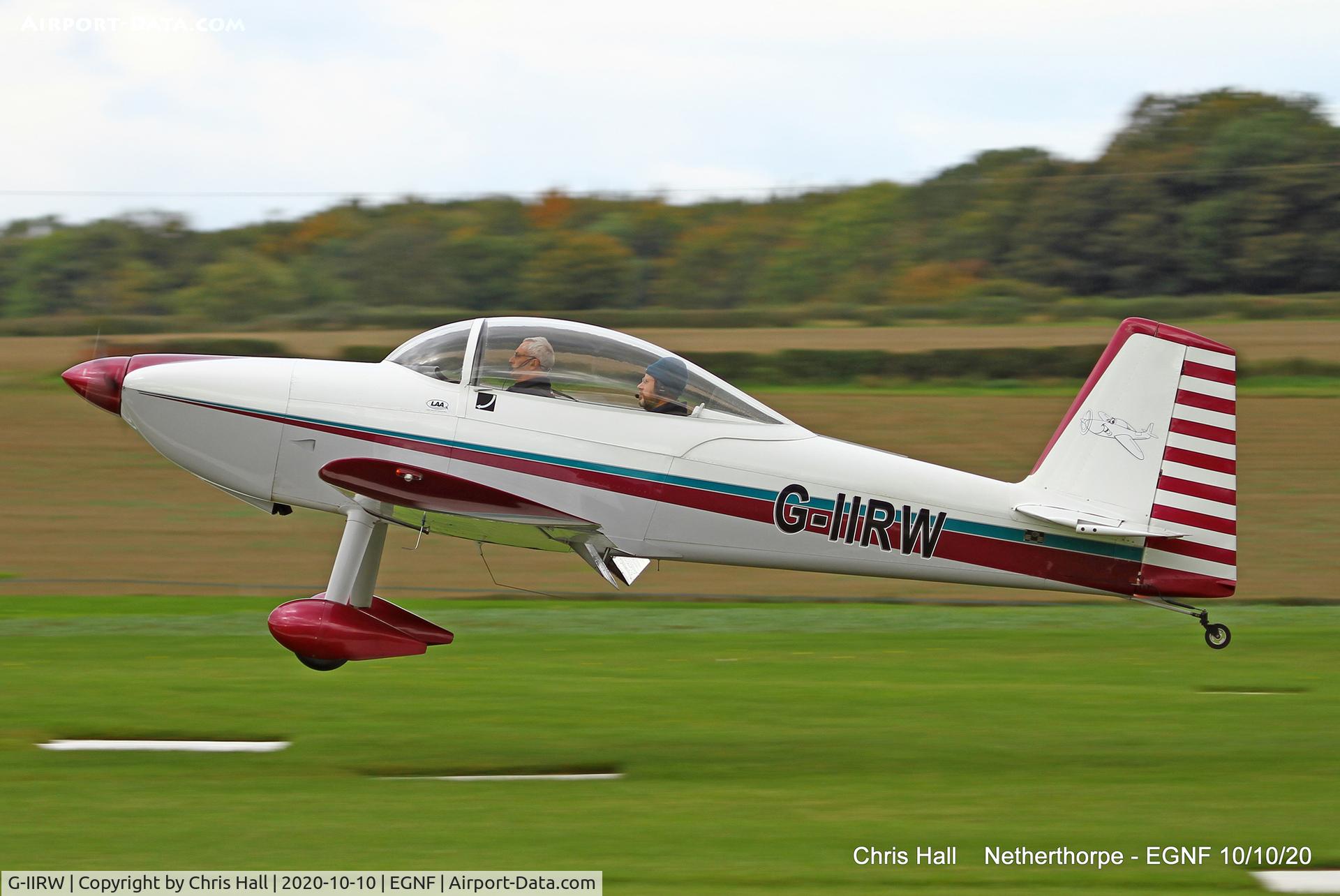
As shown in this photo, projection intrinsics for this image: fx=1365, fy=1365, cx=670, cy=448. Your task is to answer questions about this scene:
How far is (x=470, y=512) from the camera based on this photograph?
743 centimetres

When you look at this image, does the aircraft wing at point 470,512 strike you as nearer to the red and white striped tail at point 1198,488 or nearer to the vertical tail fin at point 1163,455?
the vertical tail fin at point 1163,455

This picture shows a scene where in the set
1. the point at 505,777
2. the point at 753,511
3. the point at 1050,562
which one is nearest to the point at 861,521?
the point at 753,511

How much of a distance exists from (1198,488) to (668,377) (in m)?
3.10

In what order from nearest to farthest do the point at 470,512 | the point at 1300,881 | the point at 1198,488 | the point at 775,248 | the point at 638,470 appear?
1. the point at 1300,881
2. the point at 470,512
3. the point at 638,470
4. the point at 1198,488
5. the point at 775,248

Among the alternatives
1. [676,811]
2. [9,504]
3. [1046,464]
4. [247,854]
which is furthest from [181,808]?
[9,504]

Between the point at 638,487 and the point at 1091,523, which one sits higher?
the point at 1091,523

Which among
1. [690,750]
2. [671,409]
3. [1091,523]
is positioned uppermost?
[671,409]

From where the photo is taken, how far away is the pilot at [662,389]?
7648 millimetres

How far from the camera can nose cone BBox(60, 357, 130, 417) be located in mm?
7840

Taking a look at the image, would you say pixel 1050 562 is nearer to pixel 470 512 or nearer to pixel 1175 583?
pixel 1175 583

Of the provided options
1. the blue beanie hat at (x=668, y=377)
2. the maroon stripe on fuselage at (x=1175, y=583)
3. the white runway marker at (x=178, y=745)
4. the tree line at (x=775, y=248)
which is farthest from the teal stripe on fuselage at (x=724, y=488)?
the tree line at (x=775, y=248)

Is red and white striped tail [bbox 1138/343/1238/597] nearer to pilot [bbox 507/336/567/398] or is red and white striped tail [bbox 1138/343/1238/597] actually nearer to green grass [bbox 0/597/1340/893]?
green grass [bbox 0/597/1340/893]

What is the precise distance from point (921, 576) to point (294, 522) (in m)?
13.8

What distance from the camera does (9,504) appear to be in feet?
67.2
